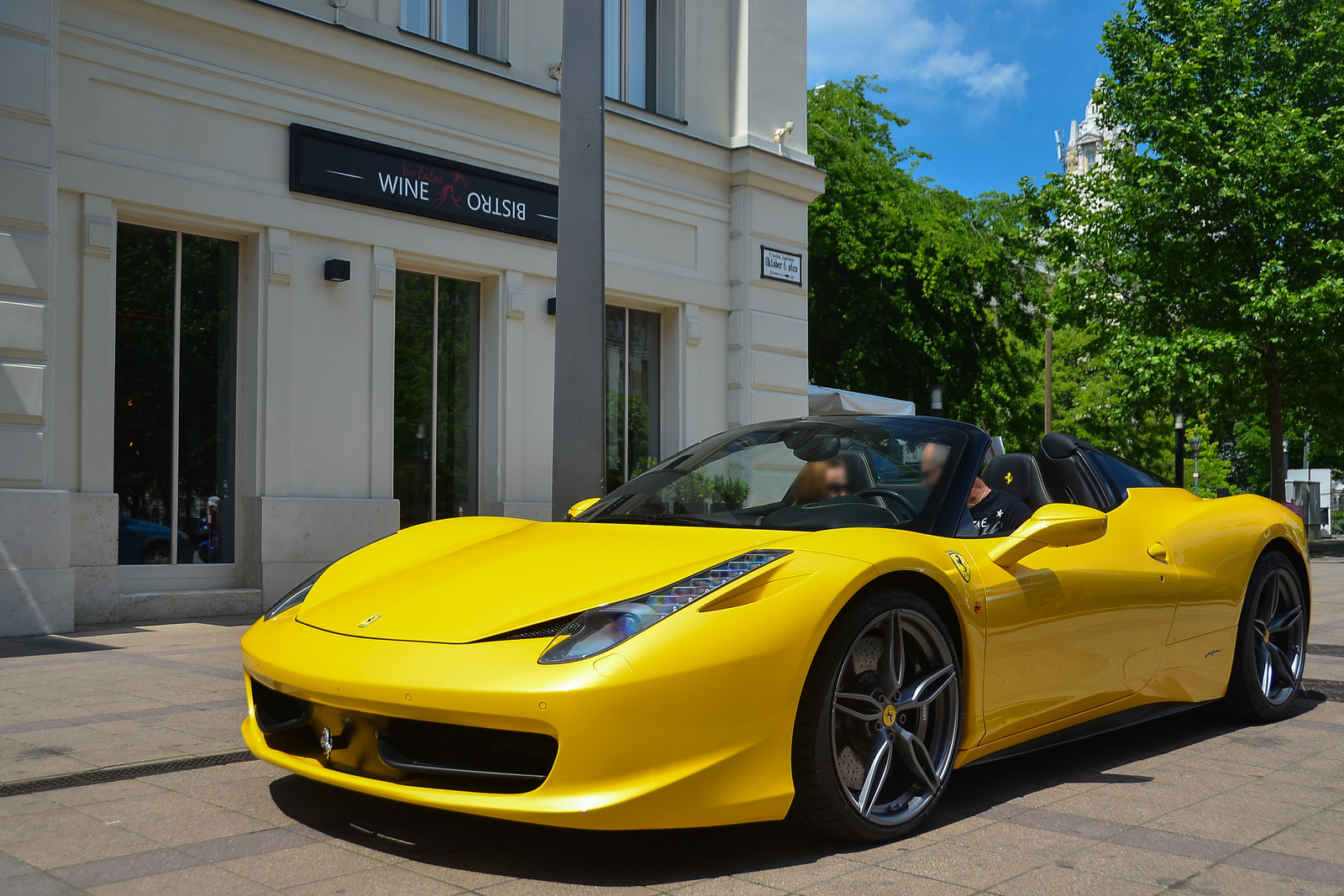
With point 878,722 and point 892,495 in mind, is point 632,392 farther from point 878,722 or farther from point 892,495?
point 878,722

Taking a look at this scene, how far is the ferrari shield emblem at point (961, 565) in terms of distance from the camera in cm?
354

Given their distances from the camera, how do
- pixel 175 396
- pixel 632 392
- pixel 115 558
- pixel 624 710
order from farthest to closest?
pixel 632 392, pixel 175 396, pixel 115 558, pixel 624 710

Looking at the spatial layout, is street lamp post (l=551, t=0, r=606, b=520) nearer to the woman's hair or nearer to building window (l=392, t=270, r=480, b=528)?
the woman's hair

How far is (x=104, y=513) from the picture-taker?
877 centimetres

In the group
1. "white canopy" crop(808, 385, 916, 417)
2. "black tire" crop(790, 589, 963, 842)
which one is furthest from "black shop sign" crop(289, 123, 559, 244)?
"black tire" crop(790, 589, 963, 842)

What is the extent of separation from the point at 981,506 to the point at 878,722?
105 cm

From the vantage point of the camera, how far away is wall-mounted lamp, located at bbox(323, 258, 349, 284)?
10.2 meters

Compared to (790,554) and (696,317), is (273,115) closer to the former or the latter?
(696,317)

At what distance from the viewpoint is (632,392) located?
1349 centimetres

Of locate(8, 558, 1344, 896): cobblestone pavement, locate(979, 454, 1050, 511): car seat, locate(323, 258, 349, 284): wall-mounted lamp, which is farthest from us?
locate(323, 258, 349, 284): wall-mounted lamp

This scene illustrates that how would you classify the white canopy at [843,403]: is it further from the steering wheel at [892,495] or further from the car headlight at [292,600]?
the car headlight at [292,600]

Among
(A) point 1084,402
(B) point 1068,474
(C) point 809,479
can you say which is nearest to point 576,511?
(C) point 809,479

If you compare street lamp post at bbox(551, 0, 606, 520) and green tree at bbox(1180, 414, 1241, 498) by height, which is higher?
street lamp post at bbox(551, 0, 606, 520)

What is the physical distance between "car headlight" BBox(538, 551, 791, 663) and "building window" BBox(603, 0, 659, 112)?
11.0 meters
